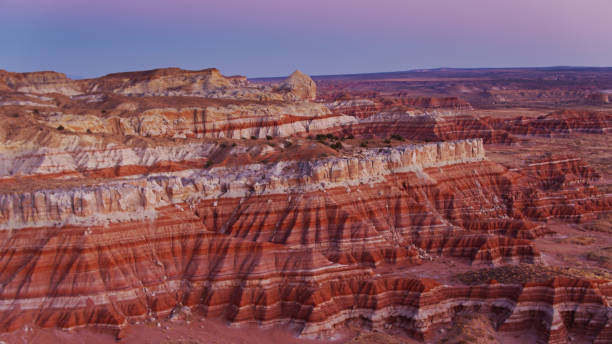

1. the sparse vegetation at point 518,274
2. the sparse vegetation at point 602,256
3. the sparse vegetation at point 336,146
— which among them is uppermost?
the sparse vegetation at point 336,146

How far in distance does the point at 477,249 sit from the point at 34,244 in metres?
31.5

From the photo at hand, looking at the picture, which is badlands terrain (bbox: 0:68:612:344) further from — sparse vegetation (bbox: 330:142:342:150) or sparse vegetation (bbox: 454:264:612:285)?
sparse vegetation (bbox: 330:142:342:150)

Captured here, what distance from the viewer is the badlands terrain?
2781cm

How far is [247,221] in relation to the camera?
36.2 m

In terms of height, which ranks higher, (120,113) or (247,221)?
(120,113)

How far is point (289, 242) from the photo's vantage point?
3494 cm

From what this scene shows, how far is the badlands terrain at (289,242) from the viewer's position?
27.8 metres

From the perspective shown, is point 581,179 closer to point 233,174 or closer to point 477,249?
point 477,249

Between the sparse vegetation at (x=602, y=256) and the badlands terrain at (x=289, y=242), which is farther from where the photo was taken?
the sparse vegetation at (x=602, y=256)

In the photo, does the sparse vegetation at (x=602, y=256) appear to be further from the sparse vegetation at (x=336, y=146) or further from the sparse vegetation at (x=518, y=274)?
the sparse vegetation at (x=336, y=146)

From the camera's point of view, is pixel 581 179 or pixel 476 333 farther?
pixel 581 179

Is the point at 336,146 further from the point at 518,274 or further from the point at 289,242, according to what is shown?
the point at 518,274

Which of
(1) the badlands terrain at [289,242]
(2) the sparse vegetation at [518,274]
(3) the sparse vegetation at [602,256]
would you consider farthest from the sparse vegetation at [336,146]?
(3) the sparse vegetation at [602,256]

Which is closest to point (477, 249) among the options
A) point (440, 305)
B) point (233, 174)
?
point (440, 305)
